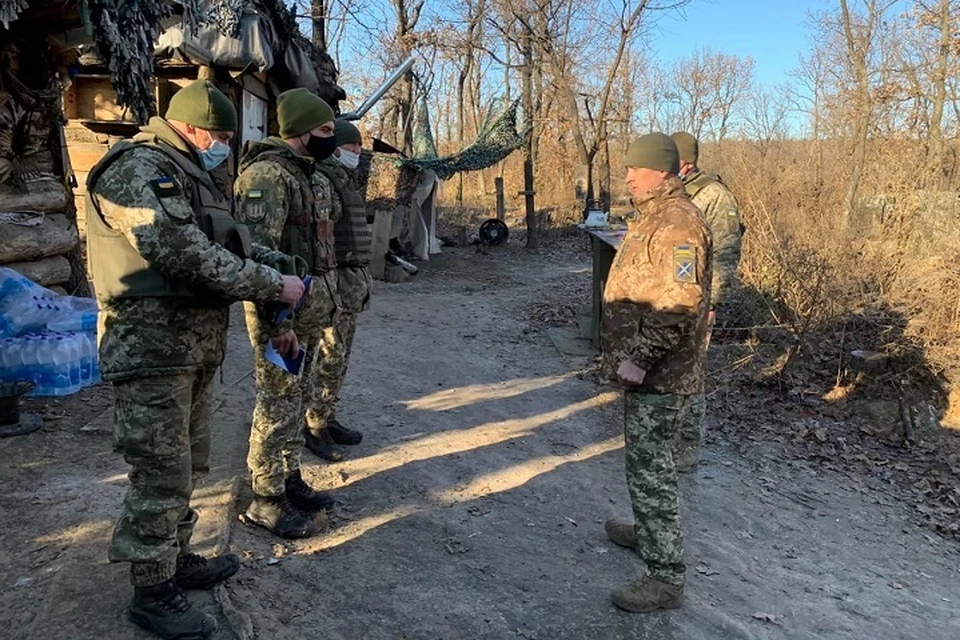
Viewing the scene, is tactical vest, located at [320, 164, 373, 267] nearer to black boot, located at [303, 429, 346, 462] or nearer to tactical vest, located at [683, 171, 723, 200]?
black boot, located at [303, 429, 346, 462]

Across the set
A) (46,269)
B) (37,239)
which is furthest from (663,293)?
(46,269)

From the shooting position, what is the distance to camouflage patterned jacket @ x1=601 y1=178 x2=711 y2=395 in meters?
2.98

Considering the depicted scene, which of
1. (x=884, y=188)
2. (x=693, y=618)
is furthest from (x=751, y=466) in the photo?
(x=884, y=188)

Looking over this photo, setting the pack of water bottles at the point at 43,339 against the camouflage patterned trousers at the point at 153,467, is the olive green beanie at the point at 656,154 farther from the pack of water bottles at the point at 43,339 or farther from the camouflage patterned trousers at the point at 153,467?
the pack of water bottles at the point at 43,339

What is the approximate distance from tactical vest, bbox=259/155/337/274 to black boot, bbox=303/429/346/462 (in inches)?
47.0

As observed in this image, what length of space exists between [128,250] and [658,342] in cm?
202

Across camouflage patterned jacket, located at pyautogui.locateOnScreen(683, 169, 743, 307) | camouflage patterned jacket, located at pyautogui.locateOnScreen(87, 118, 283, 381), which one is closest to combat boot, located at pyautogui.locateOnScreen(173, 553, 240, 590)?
camouflage patterned jacket, located at pyautogui.locateOnScreen(87, 118, 283, 381)

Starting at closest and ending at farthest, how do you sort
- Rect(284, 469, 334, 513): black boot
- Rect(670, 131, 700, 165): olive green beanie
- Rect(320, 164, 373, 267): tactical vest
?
Rect(284, 469, 334, 513): black boot < Rect(320, 164, 373, 267): tactical vest < Rect(670, 131, 700, 165): olive green beanie

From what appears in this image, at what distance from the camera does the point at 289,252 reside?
364 cm

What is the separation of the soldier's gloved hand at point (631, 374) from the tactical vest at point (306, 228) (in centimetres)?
169

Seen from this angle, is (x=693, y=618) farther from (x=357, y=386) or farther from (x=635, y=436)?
(x=357, y=386)

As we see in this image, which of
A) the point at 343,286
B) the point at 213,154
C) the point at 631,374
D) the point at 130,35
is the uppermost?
the point at 130,35

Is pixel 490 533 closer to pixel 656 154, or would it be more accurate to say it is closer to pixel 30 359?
pixel 656 154

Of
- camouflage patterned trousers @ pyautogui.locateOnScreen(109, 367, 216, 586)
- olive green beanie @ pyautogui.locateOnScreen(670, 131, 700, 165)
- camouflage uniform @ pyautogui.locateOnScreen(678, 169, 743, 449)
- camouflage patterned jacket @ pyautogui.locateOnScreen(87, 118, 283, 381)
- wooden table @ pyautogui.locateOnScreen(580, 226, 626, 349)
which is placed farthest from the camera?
wooden table @ pyautogui.locateOnScreen(580, 226, 626, 349)
